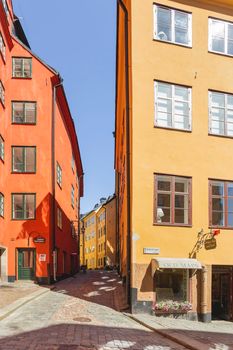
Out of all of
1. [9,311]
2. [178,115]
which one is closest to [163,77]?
[178,115]

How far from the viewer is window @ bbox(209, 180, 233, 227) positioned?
16.0 meters

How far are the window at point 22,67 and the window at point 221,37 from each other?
1271 cm

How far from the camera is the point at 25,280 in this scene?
2423cm

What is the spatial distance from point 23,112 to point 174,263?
49.3 ft

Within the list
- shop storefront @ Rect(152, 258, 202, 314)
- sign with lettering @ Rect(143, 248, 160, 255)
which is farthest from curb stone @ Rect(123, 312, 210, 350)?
sign with lettering @ Rect(143, 248, 160, 255)

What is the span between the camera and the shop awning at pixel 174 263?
14195mm

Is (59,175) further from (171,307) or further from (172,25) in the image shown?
(171,307)

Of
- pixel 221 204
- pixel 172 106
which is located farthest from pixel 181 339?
pixel 172 106

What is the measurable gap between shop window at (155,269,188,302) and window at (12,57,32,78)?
16065 mm

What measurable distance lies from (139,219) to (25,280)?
469 inches

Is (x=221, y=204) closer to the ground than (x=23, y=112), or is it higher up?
closer to the ground

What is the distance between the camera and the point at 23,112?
25.6m

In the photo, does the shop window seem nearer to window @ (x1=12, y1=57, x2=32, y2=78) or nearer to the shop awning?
the shop awning

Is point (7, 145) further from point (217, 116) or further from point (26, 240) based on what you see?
point (217, 116)
